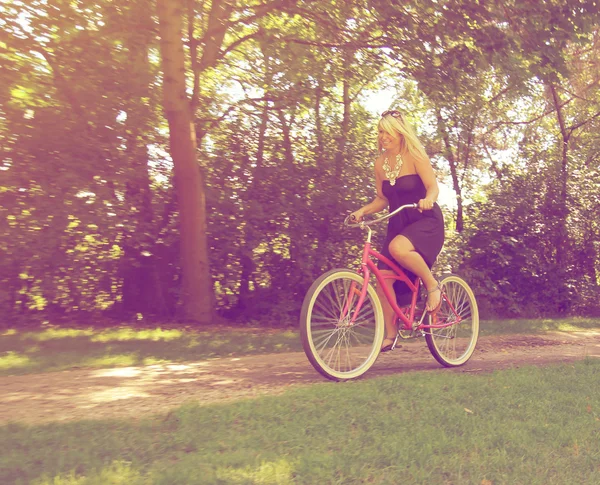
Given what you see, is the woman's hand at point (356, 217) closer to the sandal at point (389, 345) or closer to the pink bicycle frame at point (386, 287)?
the pink bicycle frame at point (386, 287)

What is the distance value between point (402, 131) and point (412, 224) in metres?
0.81

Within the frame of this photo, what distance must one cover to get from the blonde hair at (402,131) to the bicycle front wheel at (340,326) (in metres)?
1.21

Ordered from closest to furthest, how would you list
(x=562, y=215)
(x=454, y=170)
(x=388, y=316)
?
(x=388, y=316)
(x=562, y=215)
(x=454, y=170)

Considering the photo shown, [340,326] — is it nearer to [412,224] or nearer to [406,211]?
[412,224]

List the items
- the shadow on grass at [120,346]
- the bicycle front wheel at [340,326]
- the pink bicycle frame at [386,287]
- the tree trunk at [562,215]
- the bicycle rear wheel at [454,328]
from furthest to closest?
the tree trunk at [562,215]
the shadow on grass at [120,346]
the bicycle rear wheel at [454,328]
the pink bicycle frame at [386,287]
the bicycle front wheel at [340,326]

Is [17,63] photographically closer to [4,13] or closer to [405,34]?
[4,13]

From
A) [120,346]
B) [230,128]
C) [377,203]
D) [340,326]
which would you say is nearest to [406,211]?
[377,203]

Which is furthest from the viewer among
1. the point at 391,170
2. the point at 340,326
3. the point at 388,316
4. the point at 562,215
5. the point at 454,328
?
the point at 562,215

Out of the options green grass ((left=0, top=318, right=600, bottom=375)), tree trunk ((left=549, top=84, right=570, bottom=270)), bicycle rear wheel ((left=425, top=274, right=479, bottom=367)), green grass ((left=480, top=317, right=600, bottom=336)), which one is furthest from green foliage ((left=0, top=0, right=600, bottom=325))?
bicycle rear wheel ((left=425, top=274, right=479, bottom=367))

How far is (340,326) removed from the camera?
5148 mm

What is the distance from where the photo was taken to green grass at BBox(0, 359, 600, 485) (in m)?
3.16

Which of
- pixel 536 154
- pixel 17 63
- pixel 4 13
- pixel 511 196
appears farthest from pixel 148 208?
pixel 536 154

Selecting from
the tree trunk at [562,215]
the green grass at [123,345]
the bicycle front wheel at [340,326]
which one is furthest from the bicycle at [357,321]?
the tree trunk at [562,215]

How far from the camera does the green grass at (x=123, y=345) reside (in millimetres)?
6387
